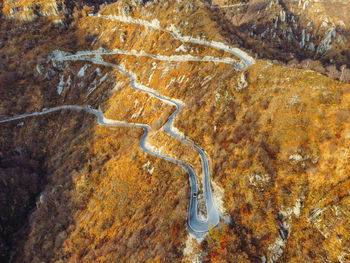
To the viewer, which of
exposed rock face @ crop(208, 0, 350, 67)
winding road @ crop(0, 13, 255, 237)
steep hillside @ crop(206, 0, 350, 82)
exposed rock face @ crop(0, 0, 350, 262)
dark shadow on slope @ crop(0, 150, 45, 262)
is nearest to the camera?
exposed rock face @ crop(0, 0, 350, 262)

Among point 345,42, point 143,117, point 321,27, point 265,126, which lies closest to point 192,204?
point 265,126

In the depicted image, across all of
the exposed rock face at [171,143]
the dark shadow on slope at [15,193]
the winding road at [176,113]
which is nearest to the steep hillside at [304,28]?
the winding road at [176,113]

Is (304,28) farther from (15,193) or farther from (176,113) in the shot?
(15,193)

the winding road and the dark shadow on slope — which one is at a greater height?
the winding road

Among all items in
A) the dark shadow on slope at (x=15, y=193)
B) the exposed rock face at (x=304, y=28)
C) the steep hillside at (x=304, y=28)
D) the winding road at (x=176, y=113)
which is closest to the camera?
the winding road at (x=176, y=113)

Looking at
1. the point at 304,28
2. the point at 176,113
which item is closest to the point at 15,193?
the point at 176,113

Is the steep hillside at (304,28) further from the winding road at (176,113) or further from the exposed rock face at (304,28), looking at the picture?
the winding road at (176,113)

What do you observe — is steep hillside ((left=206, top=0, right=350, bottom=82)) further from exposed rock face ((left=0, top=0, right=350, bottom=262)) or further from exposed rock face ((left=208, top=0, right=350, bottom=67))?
exposed rock face ((left=0, top=0, right=350, bottom=262))

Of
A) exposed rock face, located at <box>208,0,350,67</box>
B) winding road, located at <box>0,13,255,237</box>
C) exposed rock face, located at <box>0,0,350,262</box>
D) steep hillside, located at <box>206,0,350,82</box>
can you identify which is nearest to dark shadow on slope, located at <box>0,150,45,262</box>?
exposed rock face, located at <box>0,0,350,262</box>
